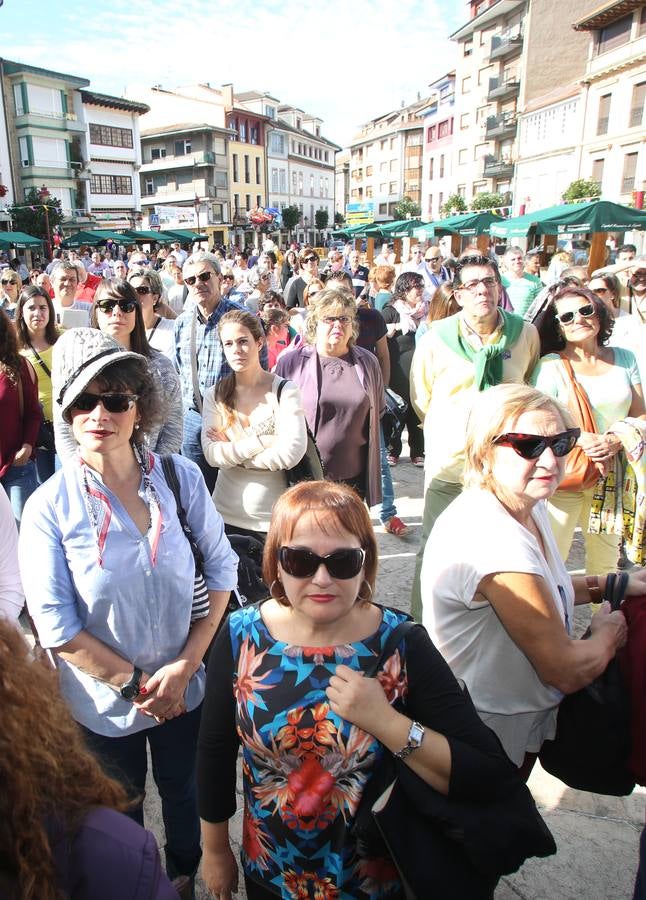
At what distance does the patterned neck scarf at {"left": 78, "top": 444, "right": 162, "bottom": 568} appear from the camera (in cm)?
175

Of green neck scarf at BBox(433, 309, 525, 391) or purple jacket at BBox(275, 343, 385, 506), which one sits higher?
green neck scarf at BBox(433, 309, 525, 391)

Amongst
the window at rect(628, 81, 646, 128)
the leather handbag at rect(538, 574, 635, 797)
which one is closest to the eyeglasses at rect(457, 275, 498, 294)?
the leather handbag at rect(538, 574, 635, 797)

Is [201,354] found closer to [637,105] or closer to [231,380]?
[231,380]

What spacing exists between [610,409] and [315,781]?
8.35 ft

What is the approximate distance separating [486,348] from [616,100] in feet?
112

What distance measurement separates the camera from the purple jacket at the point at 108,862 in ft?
2.76

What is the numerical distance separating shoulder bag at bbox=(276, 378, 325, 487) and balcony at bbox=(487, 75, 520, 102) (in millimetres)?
47934

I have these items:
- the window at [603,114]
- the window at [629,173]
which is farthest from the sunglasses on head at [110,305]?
the window at [603,114]

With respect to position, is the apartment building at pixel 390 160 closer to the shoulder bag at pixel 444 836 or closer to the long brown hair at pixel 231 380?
the long brown hair at pixel 231 380

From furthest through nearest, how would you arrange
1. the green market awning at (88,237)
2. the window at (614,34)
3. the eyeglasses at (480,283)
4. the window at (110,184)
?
1. the window at (110,184)
2. the window at (614,34)
3. the green market awning at (88,237)
4. the eyeglasses at (480,283)

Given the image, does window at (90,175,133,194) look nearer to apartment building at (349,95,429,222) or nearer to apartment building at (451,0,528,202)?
apartment building at (451,0,528,202)

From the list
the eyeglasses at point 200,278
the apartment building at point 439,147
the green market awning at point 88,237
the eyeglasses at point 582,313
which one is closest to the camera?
the eyeglasses at point 582,313

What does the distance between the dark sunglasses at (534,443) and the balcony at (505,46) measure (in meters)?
49.3

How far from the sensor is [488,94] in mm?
43938
